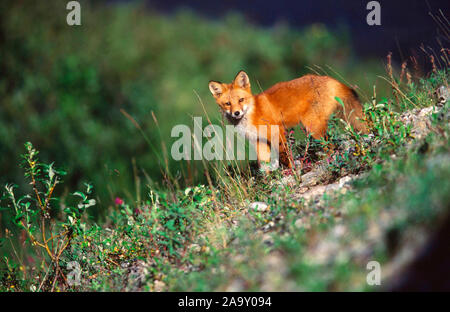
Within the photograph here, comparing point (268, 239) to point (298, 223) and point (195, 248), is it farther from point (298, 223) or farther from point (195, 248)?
point (195, 248)

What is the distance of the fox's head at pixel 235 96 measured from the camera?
598 centimetres

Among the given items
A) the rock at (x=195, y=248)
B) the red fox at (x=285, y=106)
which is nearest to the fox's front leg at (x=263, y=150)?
the red fox at (x=285, y=106)

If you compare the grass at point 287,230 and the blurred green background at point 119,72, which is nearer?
the grass at point 287,230

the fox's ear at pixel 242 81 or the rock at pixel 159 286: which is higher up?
the fox's ear at pixel 242 81

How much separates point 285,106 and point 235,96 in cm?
87

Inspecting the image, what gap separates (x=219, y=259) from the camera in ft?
9.46

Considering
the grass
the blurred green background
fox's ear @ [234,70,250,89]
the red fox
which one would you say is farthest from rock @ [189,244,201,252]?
the blurred green background

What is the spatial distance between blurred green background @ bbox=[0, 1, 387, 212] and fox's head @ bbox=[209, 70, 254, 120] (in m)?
2.79

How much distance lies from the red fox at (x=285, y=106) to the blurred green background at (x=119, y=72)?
9.80 feet

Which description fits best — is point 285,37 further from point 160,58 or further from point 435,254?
point 435,254

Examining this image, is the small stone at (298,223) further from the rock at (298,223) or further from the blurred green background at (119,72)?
the blurred green background at (119,72)

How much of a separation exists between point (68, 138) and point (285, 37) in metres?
12.2

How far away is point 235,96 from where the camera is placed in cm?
608

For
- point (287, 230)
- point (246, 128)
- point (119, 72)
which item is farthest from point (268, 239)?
point (119, 72)
